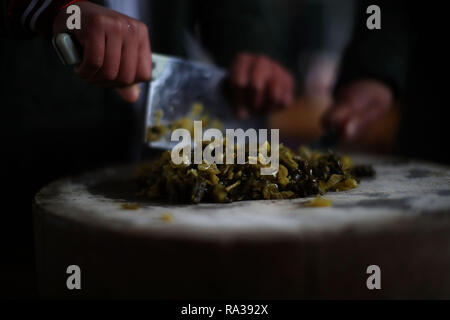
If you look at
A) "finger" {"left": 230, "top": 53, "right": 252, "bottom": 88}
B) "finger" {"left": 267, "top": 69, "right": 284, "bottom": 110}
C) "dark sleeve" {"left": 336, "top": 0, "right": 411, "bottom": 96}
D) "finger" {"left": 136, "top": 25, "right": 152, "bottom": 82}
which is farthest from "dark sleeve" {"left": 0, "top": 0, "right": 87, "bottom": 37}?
"dark sleeve" {"left": 336, "top": 0, "right": 411, "bottom": 96}

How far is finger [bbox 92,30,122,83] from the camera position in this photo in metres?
0.83

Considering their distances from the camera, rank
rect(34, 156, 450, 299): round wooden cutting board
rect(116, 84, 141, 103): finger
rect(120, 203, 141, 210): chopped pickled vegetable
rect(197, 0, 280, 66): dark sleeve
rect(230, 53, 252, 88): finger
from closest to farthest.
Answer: rect(34, 156, 450, 299): round wooden cutting board < rect(120, 203, 141, 210): chopped pickled vegetable < rect(116, 84, 141, 103): finger < rect(230, 53, 252, 88): finger < rect(197, 0, 280, 66): dark sleeve

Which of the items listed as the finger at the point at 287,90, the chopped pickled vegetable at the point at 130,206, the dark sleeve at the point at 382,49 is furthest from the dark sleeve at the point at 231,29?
the chopped pickled vegetable at the point at 130,206

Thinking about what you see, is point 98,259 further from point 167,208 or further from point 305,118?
point 305,118

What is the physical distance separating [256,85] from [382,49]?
566 millimetres

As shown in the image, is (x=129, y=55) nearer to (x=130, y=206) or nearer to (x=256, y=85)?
(x=130, y=206)

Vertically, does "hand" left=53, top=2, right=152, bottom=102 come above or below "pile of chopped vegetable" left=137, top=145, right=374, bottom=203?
above

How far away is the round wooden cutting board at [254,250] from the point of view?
593mm

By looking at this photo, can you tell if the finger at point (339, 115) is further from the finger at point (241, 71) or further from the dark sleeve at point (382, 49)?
the finger at point (241, 71)

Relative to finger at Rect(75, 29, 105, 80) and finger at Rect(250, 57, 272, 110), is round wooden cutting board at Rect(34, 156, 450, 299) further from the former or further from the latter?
finger at Rect(250, 57, 272, 110)

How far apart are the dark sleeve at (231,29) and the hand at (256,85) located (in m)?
0.28

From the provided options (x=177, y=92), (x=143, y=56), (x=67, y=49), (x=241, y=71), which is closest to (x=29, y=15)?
(x=67, y=49)

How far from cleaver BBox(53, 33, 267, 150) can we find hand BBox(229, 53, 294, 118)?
0.24 feet
